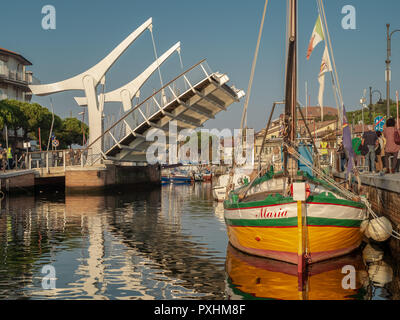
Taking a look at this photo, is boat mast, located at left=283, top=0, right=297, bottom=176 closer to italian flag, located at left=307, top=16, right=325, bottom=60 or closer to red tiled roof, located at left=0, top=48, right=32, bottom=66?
italian flag, located at left=307, top=16, right=325, bottom=60

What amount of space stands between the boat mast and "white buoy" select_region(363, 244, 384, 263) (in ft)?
8.67

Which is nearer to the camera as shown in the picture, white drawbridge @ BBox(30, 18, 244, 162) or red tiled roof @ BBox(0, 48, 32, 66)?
white drawbridge @ BBox(30, 18, 244, 162)

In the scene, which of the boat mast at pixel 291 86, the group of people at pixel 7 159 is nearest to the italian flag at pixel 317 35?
the boat mast at pixel 291 86

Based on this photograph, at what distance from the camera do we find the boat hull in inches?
412

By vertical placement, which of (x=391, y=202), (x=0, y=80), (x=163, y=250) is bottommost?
(x=163, y=250)

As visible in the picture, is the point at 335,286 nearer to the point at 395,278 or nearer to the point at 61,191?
the point at 395,278

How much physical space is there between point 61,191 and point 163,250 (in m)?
29.7

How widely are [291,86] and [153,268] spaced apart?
192 inches

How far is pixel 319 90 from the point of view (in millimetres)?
16203

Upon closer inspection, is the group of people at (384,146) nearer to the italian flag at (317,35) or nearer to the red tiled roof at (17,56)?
the italian flag at (317,35)

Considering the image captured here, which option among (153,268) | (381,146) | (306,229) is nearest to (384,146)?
(381,146)

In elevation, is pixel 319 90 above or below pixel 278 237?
above

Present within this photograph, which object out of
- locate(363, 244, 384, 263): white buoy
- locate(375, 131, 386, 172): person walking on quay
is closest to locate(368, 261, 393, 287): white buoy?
locate(363, 244, 384, 263): white buoy
